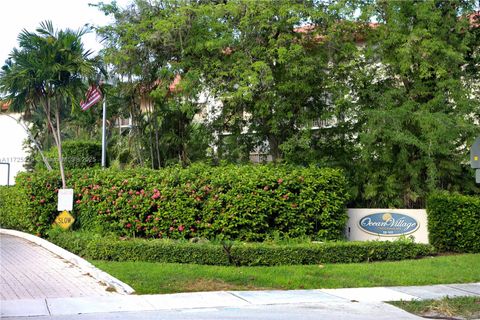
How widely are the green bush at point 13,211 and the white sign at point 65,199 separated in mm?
3186

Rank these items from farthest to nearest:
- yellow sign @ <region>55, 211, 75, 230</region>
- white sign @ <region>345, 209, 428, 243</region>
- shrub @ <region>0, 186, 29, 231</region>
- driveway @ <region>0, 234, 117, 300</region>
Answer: shrub @ <region>0, 186, 29, 231</region> < yellow sign @ <region>55, 211, 75, 230</region> < white sign @ <region>345, 209, 428, 243</region> < driveway @ <region>0, 234, 117, 300</region>

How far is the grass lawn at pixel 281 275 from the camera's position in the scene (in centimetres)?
1194

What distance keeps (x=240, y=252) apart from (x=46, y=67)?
9.29 meters

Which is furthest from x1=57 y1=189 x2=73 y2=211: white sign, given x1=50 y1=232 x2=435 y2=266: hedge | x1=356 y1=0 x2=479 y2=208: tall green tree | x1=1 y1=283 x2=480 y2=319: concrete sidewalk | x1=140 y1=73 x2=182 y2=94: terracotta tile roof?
x1=356 y1=0 x2=479 y2=208: tall green tree

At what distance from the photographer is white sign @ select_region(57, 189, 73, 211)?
18.4m

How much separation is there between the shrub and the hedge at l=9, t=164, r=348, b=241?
5529 mm

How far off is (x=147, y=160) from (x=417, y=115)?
1023 centimetres

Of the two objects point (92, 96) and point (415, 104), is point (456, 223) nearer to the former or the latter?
point (415, 104)

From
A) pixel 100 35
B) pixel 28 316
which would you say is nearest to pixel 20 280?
pixel 28 316

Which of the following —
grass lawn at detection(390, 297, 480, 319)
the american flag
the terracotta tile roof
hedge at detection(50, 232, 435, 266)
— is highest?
the terracotta tile roof

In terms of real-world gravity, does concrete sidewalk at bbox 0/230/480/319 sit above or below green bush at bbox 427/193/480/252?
below

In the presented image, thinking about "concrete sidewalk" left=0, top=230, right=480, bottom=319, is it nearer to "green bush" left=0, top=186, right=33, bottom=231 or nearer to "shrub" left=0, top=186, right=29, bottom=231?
"green bush" left=0, top=186, right=33, bottom=231

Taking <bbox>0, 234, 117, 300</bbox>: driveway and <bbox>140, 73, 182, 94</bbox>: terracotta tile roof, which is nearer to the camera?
<bbox>0, 234, 117, 300</bbox>: driveway

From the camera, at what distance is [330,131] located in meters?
20.1
